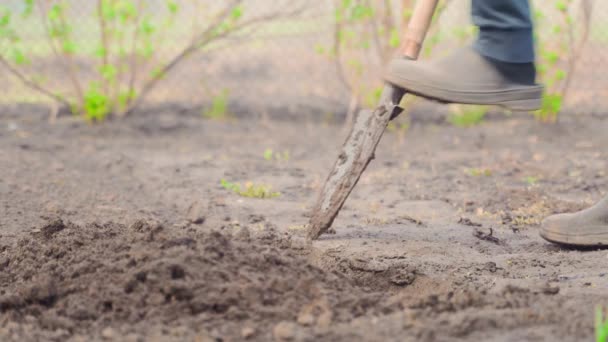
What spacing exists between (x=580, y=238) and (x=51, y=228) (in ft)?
6.75

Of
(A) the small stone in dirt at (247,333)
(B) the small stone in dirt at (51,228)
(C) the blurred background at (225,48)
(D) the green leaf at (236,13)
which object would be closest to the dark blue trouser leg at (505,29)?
(A) the small stone in dirt at (247,333)

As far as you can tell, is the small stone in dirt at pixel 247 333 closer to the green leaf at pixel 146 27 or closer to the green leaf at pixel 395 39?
the green leaf at pixel 146 27

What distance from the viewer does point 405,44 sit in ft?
9.78

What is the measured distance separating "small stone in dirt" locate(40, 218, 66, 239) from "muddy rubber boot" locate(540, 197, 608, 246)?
189cm

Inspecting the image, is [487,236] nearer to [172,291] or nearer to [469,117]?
[172,291]

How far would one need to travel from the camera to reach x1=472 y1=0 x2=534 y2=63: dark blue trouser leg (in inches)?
112

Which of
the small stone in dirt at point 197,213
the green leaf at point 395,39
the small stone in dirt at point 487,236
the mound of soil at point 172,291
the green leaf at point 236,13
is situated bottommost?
the small stone in dirt at point 487,236

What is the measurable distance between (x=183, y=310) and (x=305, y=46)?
6.44m

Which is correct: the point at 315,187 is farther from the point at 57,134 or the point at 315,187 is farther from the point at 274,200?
the point at 57,134

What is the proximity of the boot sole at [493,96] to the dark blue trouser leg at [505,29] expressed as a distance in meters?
0.12

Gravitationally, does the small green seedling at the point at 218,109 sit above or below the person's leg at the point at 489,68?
below

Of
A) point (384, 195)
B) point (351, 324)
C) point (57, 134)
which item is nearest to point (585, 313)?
point (351, 324)

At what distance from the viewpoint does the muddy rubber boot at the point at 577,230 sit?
3080 millimetres

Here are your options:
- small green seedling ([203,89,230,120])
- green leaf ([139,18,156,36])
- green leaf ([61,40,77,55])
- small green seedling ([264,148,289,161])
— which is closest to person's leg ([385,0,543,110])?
small green seedling ([264,148,289,161])
